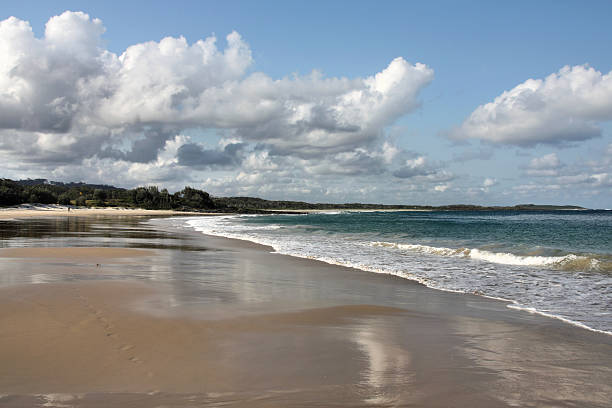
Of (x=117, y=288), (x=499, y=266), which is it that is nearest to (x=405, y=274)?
(x=499, y=266)

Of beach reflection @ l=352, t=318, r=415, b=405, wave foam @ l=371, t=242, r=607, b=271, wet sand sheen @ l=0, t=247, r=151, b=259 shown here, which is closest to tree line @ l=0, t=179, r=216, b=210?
wet sand sheen @ l=0, t=247, r=151, b=259

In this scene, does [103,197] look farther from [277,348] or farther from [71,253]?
→ [277,348]

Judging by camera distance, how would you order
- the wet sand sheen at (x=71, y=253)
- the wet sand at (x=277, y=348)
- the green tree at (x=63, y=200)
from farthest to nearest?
the green tree at (x=63, y=200) → the wet sand sheen at (x=71, y=253) → the wet sand at (x=277, y=348)

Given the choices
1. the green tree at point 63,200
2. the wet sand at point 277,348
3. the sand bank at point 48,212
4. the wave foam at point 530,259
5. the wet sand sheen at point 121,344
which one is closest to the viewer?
the wet sand at point 277,348

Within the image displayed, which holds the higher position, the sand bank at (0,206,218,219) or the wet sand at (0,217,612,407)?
the sand bank at (0,206,218,219)

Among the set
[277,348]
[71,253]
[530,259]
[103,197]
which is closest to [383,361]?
[277,348]

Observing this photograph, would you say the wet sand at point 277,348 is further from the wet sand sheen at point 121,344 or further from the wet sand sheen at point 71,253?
the wet sand sheen at point 71,253

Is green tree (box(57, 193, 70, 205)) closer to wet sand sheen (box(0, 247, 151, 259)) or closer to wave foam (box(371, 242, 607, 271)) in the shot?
wet sand sheen (box(0, 247, 151, 259))

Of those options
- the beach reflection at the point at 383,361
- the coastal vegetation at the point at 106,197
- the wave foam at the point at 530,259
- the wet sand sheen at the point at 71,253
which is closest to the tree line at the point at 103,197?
the coastal vegetation at the point at 106,197

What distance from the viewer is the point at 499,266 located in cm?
1795

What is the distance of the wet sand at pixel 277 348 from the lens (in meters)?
4.66

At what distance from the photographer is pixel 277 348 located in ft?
20.4

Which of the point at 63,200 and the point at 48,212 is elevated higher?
the point at 63,200

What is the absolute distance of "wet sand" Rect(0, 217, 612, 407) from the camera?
4.66 meters
